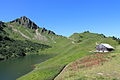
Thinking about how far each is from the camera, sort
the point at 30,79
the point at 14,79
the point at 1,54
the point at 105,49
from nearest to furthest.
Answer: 1. the point at 30,79
2. the point at 14,79
3. the point at 105,49
4. the point at 1,54

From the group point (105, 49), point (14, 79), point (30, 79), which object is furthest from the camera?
Answer: point (105, 49)

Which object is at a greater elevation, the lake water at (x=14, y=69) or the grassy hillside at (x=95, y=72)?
the grassy hillside at (x=95, y=72)

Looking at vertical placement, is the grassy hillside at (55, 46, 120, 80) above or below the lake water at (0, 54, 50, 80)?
above

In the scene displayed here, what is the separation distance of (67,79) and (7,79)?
46737 mm

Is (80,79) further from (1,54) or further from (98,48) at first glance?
(1,54)

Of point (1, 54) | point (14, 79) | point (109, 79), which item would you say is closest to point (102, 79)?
point (109, 79)

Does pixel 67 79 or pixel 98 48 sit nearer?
pixel 67 79

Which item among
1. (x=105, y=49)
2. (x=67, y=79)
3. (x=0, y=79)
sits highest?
(x=105, y=49)

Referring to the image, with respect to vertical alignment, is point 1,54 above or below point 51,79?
above

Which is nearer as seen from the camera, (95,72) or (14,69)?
(95,72)

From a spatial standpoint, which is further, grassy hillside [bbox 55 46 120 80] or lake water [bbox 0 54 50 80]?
lake water [bbox 0 54 50 80]

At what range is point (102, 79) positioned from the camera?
120ft

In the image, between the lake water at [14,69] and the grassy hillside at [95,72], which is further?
the lake water at [14,69]

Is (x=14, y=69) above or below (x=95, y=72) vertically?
below
